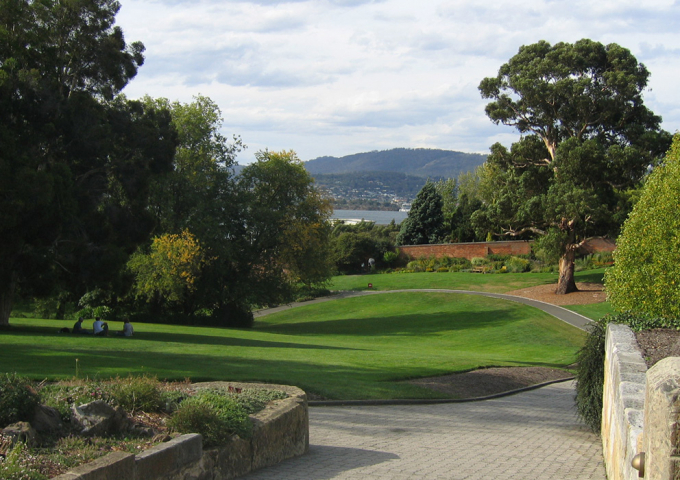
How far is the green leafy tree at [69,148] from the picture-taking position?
21.9m

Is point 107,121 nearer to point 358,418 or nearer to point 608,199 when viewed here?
point 358,418

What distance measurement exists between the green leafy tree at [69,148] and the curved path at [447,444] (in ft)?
48.5

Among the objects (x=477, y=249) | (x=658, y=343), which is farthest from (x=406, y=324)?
(x=658, y=343)

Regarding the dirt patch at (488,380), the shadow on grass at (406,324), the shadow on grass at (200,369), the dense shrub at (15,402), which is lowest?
the shadow on grass at (406,324)

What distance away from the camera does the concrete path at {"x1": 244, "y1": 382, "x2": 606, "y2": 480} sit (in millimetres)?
8336

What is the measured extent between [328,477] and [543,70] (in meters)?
36.2

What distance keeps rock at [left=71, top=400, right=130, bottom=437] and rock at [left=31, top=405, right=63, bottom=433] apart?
171 mm

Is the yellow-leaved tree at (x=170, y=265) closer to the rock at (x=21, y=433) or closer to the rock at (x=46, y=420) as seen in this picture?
the rock at (x=46, y=420)

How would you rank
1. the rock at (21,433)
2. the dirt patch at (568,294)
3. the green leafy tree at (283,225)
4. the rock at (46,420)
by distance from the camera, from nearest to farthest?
1. the rock at (21,433)
2. the rock at (46,420)
3. the green leafy tree at (283,225)
4. the dirt patch at (568,294)

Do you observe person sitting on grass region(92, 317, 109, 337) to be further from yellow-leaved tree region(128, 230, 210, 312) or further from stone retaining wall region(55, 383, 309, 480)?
stone retaining wall region(55, 383, 309, 480)

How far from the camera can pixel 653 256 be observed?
547 inches

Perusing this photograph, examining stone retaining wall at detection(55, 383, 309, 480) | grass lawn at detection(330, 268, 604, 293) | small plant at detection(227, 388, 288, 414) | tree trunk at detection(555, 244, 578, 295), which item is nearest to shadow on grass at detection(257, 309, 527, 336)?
tree trunk at detection(555, 244, 578, 295)

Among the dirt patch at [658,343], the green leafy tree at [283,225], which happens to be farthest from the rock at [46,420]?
the green leafy tree at [283,225]

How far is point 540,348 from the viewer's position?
28.9 meters
